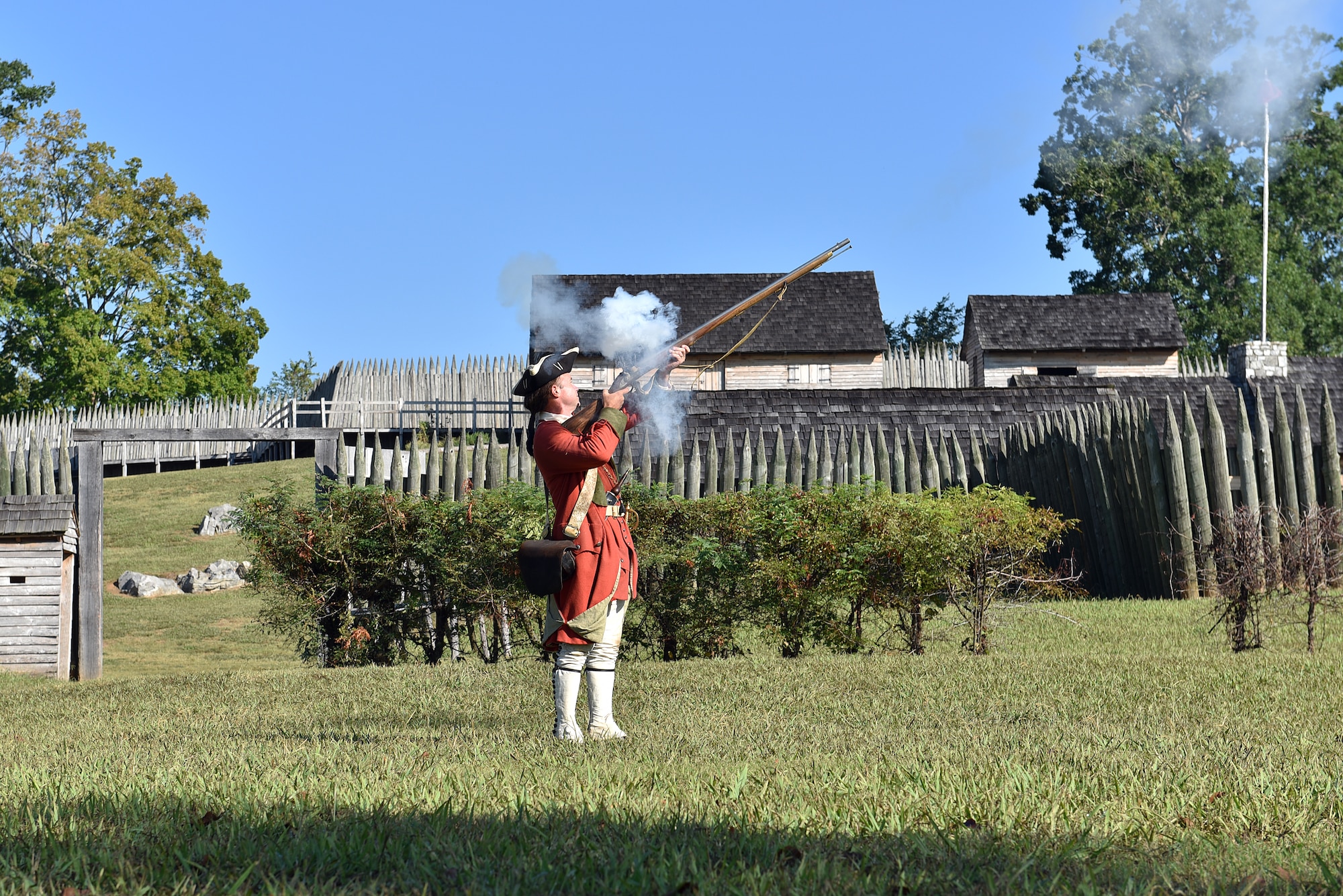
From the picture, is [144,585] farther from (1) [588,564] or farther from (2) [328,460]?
(1) [588,564]

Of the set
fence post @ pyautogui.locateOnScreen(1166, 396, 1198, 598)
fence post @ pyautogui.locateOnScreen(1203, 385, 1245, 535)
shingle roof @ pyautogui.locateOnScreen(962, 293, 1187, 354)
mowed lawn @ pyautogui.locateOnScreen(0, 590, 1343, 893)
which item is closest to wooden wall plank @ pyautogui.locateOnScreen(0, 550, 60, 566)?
mowed lawn @ pyautogui.locateOnScreen(0, 590, 1343, 893)

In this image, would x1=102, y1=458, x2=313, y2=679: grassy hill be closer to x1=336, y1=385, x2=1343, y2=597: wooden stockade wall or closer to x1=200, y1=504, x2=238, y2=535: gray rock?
x1=200, y1=504, x2=238, y2=535: gray rock

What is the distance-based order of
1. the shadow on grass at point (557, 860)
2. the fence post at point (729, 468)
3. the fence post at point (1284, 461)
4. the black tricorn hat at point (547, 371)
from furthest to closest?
the fence post at point (729, 468) → the fence post at point (1284, 461) → the black tricorn hat at point (547, 371) → the shadow on grass at point (557, 860)

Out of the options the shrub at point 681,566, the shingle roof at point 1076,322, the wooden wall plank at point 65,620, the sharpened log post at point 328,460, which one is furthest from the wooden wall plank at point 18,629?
the shingle roof at point 1076,322

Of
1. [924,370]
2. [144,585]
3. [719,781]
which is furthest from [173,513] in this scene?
[719,781]

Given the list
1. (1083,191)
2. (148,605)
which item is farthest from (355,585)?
(1083,191)

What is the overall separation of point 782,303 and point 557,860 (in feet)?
109

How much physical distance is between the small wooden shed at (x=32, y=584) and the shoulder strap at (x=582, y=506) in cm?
704

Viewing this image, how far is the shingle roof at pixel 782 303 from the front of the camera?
34.7 m

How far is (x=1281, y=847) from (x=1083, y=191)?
41.1 meters

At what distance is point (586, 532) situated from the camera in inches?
238

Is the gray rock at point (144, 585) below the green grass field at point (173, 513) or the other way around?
below

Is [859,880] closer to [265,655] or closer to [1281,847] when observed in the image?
[1281,847]

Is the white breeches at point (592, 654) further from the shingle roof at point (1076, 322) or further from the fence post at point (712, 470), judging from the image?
the shingle roof at point (1076, 322)
